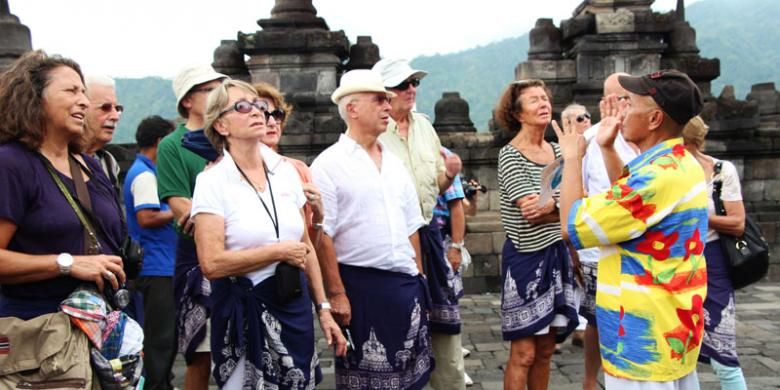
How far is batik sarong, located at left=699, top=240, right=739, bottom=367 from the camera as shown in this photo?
162 inches

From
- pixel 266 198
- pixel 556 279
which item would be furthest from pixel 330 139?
pixel 266 198

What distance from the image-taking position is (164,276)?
4801mm

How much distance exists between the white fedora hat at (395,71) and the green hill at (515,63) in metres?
56.5

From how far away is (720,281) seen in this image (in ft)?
14.0

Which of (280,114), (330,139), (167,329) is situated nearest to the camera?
(280,114)

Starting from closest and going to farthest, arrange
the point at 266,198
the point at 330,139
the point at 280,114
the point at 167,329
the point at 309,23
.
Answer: the point at 266,198, the point at 280,114, the point at 167,329, the point at 330,139, the point at 309,23

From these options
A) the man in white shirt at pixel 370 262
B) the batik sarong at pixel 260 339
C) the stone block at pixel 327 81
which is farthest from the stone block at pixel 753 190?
the batik sarong at pixel 260 339

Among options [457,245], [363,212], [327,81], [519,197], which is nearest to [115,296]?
[363,212]

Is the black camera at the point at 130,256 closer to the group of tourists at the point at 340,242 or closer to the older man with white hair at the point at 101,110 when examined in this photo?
the group of tourists at the point at 340,242

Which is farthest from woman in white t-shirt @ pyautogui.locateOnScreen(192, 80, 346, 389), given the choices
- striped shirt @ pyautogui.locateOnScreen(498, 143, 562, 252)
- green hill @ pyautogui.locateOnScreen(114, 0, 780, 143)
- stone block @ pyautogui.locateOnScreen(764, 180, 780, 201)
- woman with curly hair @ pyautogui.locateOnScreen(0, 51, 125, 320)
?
green hill @ pyautogui.locateOnScreen(114, 0, 780, 143)

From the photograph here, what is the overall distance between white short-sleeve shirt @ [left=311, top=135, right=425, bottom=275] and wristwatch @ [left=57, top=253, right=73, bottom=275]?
1363 millimetres

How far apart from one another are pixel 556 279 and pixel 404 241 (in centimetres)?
112

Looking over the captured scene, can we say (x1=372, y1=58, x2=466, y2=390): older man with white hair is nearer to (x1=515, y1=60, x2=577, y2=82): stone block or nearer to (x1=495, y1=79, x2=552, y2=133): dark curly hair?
(x1=495, y1=79, x2=552, y2=133): dark curly hair

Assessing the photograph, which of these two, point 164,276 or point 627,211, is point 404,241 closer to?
point 627,211
